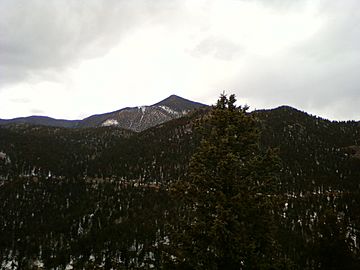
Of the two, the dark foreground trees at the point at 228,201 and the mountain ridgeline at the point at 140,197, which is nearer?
the dark foreground trees at the point at 228,201

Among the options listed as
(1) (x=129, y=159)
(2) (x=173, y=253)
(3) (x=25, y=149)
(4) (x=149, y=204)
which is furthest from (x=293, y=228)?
(3) (x=25, y=149)

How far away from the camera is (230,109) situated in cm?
1680

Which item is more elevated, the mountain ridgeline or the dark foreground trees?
the dark foreground trees

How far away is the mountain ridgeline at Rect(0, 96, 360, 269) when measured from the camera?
66000 millimetres

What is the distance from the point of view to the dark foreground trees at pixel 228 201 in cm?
1373

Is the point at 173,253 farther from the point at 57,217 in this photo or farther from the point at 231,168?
the point at 57,217

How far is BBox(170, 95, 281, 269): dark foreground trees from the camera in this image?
13727 millimetres

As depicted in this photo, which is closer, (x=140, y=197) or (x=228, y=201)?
(x=228, y=201)

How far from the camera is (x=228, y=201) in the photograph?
14.2 meters

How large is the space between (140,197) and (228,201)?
97411mm

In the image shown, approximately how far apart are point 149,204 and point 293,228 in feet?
136

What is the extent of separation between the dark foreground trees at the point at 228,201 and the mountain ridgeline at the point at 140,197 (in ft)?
5.94

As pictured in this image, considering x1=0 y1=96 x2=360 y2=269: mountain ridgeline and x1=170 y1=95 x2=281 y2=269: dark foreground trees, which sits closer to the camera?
x1=170 y1=95 x2=281 y2=269: dark foreground trees

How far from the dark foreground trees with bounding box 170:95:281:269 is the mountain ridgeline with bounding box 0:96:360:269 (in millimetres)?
1810
